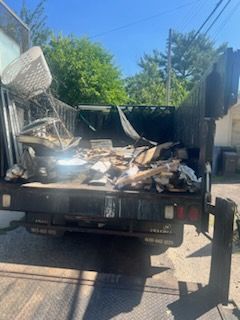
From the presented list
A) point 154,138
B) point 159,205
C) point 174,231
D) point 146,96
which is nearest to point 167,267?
point 174,231

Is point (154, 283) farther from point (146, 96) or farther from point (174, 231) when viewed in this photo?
point (146, 96)

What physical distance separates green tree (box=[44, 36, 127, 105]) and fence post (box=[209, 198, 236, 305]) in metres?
14.1

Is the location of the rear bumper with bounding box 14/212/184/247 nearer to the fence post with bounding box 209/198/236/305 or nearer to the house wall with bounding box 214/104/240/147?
the fence post with bounding box 209/198/236/305

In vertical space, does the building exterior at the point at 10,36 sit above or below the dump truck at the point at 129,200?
above

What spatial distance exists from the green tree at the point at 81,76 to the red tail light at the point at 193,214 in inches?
537

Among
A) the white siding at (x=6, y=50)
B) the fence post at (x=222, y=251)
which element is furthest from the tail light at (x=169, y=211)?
the white siding at (x=6, y=50)

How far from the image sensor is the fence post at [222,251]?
276cm

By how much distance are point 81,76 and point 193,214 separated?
14.1 metres

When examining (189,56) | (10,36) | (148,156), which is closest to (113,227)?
(148,156)

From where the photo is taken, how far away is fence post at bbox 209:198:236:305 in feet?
9.05

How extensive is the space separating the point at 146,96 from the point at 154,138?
17365mm

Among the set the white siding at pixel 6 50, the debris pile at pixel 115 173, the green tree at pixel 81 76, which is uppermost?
the green tree at pixel 81 76

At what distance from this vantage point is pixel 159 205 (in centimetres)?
340

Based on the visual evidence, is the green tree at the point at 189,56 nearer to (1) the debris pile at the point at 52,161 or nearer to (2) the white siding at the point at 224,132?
(2) the white siding at the point at 224,132
